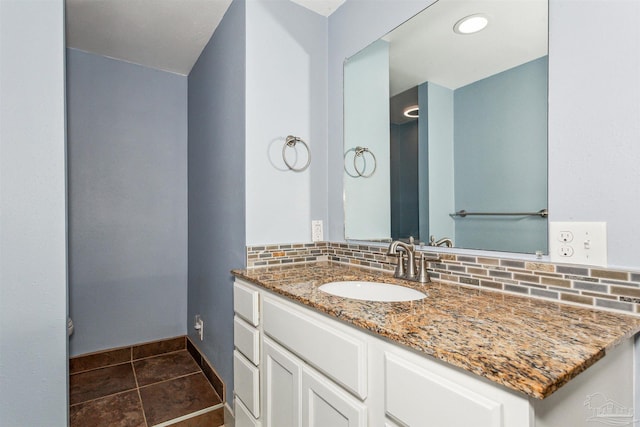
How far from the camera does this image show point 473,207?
A: 1192 millimetres

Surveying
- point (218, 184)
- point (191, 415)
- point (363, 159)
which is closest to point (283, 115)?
point (363, 159)

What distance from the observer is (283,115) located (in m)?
1.69

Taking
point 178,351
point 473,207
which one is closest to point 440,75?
point 473,207

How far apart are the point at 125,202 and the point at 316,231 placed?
1.53 meters

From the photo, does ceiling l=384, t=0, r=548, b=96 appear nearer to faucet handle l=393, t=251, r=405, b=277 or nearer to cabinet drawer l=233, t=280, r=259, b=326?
faucet handle l=393, t=251, r=405, b=277

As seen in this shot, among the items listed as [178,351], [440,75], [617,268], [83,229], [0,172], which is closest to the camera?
[617,268]

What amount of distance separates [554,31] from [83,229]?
272cm

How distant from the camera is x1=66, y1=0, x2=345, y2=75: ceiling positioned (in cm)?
176

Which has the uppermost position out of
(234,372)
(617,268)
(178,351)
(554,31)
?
(554,31)

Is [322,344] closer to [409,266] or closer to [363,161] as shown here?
[409,266]

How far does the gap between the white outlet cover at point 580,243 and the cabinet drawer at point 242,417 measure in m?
1.29

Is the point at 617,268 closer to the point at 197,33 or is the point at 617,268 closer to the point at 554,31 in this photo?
the point at 554,31

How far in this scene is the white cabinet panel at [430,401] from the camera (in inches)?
22.1

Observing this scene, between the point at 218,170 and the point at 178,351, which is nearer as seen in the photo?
the point at 218,170
